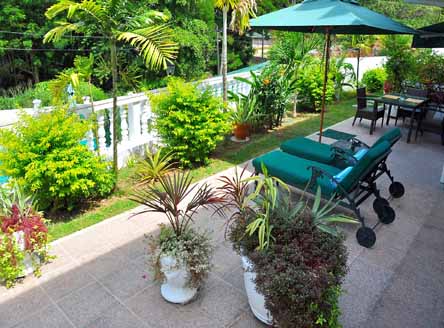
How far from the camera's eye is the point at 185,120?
5.32 m

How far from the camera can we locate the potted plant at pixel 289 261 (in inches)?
84.0

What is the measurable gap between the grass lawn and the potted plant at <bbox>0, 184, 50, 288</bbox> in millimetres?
569

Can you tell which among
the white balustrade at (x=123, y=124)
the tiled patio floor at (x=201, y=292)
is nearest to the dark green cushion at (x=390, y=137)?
the tiled patio floor at (x=201, y=292)

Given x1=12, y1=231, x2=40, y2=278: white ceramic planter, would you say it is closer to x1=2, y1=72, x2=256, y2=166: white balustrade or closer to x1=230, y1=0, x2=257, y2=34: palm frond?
x1=2, y1=72, x2=256, y2=166: white balustrade

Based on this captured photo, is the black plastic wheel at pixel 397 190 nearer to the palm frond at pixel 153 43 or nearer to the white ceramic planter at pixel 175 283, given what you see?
the white ceramic planter at pixel 175 283

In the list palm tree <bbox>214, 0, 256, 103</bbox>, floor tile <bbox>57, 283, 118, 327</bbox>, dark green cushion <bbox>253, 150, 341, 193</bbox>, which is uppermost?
palm tree <bbox>214, 0, 256, 103</bbox>

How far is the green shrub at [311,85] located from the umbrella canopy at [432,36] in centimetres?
287

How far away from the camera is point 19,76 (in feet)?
78.5

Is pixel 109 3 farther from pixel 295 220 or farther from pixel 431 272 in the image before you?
pixel 431 272

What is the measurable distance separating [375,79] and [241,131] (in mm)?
7076

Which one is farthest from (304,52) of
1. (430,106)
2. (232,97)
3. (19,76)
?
(19,76)

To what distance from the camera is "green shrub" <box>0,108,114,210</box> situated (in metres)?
3.72

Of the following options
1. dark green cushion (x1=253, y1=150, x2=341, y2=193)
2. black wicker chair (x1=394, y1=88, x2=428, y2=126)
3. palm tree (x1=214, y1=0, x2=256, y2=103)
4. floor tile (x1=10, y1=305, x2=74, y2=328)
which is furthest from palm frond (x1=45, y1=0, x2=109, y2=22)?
black wicker chair (x1=394, y1=88, x2=428, y2=126)

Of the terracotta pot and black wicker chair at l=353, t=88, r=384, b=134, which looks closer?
the terracotta pot
